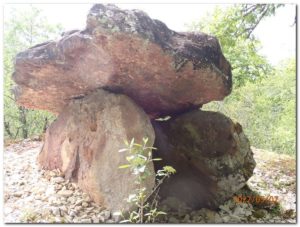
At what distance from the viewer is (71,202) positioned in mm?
4070

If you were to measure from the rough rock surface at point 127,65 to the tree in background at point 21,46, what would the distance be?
3826mm

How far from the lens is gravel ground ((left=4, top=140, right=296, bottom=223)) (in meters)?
3.83

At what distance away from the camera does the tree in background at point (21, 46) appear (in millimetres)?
8406

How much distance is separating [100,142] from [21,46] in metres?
5.55

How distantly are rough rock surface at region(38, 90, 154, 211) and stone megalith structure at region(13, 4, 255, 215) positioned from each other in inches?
0.5

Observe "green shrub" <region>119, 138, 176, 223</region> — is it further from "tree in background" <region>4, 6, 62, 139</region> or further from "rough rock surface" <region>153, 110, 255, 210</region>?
"tree in background" <region>4, 6, 62, 139</region>

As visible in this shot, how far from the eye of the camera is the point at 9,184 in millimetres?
4461

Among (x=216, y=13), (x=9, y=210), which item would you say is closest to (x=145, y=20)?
(x=9, y=210)

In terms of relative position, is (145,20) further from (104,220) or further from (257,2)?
(257,2)

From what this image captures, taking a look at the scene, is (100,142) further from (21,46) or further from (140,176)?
(21,46)

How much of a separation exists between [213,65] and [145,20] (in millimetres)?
1176
